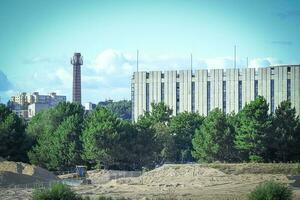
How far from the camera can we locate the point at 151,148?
79.9 metres

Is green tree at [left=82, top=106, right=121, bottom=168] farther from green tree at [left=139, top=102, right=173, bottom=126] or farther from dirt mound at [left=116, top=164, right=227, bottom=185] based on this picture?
green tree at [left=139, top=102, right=173, bottom=126]

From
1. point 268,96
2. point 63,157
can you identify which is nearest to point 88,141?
point 63,157

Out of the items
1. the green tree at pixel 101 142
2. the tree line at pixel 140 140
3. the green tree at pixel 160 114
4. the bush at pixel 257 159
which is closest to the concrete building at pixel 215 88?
the green tree at pixel 160 114

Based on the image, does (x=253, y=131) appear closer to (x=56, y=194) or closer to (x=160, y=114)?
(x=160, y=114)

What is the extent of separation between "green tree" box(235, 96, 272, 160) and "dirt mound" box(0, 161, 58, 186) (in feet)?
73.6

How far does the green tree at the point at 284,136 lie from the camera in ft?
243

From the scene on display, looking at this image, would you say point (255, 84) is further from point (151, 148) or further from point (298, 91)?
point (151, 148)

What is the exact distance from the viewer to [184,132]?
92.1 m

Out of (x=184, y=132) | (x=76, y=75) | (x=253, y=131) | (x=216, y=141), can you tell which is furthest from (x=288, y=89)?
(x=76, y=75)

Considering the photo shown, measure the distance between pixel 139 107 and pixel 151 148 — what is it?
39.1 m

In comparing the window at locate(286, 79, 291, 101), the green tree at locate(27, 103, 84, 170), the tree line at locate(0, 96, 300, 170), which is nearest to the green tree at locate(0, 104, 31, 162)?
the tree line at locate(0, 96, 300, 170)

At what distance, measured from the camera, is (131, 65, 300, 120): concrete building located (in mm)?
104812

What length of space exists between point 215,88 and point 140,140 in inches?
1398

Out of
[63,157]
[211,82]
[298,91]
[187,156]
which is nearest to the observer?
[63,157]
